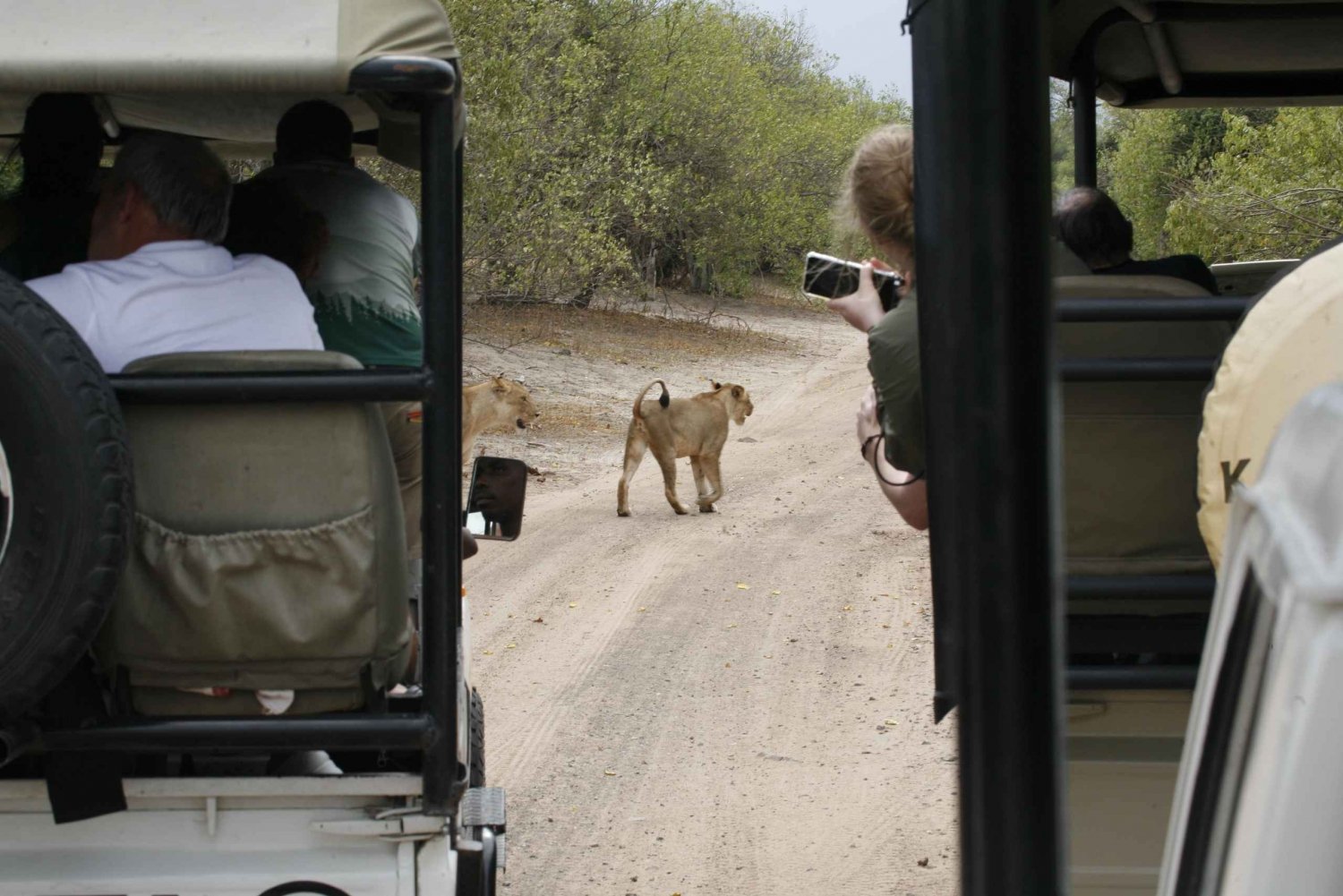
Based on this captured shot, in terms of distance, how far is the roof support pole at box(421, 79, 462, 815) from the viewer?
2207 mm

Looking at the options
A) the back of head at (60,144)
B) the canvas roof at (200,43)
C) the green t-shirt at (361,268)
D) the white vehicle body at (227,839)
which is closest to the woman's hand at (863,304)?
the green t-shirt at (361,268)

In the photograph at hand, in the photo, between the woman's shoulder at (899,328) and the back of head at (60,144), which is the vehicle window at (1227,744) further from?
the back of head at (60,144)

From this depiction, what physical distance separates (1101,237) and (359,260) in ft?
7.15

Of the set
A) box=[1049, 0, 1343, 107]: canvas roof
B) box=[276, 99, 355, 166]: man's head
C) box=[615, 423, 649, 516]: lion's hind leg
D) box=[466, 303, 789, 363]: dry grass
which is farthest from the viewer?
box=[466, 303, 789, 363]: dry grass

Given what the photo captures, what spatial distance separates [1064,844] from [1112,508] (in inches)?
58.5

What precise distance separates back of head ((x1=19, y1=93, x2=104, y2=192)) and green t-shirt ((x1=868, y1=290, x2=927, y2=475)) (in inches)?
76.5

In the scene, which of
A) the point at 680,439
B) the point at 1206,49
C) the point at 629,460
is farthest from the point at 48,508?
the point at 680,439

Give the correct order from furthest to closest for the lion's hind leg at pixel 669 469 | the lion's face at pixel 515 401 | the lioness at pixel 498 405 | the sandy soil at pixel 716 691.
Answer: the lion's face at pixel 515 401, the lioness at pixel 498 405, the lion's hind leg at pixel 669 469, the sandy soil at pixel 716 691

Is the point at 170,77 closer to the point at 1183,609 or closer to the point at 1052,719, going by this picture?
the point at 1052,719

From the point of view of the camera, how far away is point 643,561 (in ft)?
28.2

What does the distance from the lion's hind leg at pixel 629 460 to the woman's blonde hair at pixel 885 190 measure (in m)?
7.22

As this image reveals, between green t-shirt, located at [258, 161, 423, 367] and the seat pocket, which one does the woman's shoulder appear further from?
the seat pocket

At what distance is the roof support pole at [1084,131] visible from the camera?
4.20 m

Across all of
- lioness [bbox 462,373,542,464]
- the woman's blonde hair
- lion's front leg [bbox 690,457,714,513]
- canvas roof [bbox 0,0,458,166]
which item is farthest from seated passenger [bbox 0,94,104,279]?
lioness [bbox 462,373,542,464]
